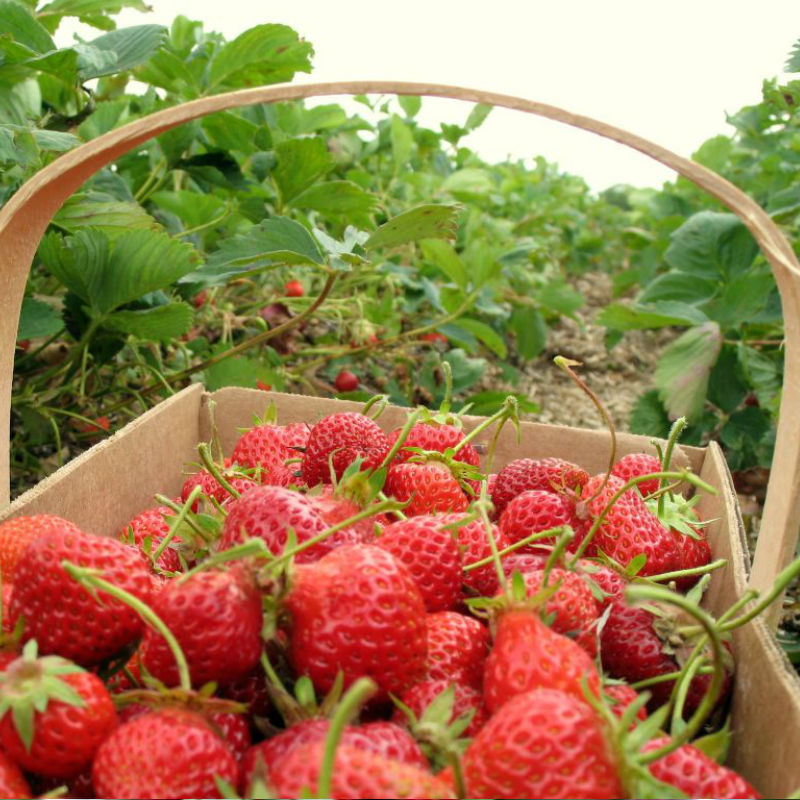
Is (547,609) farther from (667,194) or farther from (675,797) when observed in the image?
(667,194)

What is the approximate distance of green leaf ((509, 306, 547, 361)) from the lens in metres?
2.60

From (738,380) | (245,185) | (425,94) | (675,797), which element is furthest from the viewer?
(738,380)

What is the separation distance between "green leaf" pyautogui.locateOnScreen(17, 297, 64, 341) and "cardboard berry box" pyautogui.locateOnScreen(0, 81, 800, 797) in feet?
0.61

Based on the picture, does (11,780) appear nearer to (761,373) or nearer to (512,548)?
(512,548)

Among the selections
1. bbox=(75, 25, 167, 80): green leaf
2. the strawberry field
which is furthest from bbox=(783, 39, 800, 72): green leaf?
bbox=(75, 25, 167, 80): green leaf

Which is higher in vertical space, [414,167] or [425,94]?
[425,94]

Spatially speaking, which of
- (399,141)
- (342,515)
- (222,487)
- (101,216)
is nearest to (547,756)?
(342,515)

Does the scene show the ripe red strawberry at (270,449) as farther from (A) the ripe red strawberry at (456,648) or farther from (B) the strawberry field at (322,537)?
(A) the ripe red strawberry at (456,648)

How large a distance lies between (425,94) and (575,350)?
232 centimetres

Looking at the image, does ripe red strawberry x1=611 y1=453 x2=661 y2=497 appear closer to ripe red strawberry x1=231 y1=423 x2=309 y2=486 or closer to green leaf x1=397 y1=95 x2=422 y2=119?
ripe red strawberry x1=231 y1=423 x2=309 y2=486

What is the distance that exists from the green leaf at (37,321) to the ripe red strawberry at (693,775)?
92 centimetres

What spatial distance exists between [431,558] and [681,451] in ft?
1.83

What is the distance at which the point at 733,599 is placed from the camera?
0.79 metres

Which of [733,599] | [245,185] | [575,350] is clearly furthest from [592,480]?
[575,350]
